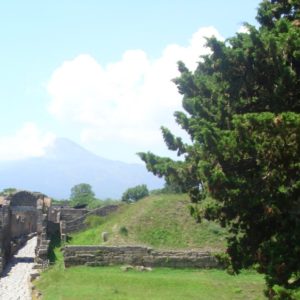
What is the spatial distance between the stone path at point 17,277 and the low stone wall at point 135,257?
2535 millimetres

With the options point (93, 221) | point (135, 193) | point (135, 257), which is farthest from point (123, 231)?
point (135, 193)

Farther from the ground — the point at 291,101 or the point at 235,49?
the point at 235,49

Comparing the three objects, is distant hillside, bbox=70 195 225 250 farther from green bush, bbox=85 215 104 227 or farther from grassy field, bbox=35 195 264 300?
green bush, bbox=85 215 104 227

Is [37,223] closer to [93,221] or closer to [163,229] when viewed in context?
[93,221]

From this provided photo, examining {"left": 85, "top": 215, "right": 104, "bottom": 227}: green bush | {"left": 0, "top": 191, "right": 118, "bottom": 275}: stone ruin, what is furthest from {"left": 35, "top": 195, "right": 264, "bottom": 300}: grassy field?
{"left": 85, "top": 215, "right": 104, "bottom": 227}: green bush

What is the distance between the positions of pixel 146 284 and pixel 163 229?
27.0ft

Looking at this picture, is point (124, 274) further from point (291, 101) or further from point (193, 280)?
point (291, 101)

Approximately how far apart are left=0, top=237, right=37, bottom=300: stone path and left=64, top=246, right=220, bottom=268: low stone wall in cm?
254

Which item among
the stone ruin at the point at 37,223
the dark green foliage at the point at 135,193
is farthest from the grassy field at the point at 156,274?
the dark green foliage at the point at 135,193

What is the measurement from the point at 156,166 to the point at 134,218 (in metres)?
15.6

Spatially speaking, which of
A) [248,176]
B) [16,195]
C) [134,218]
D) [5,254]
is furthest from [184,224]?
[248,176]

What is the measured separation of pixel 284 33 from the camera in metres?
12.4

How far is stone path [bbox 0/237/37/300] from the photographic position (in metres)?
21.6

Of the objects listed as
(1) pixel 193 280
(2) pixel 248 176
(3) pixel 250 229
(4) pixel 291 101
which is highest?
(4) pixel 291 101
